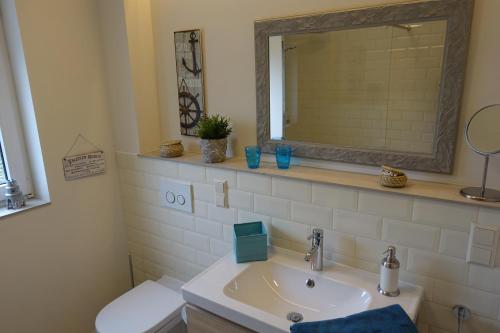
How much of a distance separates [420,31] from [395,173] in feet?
1.57

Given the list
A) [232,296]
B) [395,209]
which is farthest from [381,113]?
[232,296]

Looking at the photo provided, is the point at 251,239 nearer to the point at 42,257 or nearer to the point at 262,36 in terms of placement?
the point at 262,36

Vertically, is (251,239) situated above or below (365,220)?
below

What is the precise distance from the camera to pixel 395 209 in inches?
47.8

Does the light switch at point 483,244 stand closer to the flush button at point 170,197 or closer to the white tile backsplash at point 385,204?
the white tile backsplash at point 385,204

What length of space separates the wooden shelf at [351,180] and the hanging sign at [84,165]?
50cm

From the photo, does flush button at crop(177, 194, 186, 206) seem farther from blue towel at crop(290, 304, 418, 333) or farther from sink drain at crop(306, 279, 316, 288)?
blue towel at crop(290, 304, 418, 333)

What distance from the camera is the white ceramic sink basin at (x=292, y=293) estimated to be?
126 centimetres

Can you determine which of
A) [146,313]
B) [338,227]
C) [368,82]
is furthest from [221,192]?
[368,82]

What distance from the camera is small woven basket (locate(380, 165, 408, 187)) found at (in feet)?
3.99

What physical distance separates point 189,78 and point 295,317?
1.19 meters

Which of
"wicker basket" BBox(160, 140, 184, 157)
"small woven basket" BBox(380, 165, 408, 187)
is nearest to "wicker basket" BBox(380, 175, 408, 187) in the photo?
"small woven basket" BBox(380, 165, 408, 187)

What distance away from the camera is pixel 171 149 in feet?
5.84

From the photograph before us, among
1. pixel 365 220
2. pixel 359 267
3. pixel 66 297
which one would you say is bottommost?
pixel 66 297
